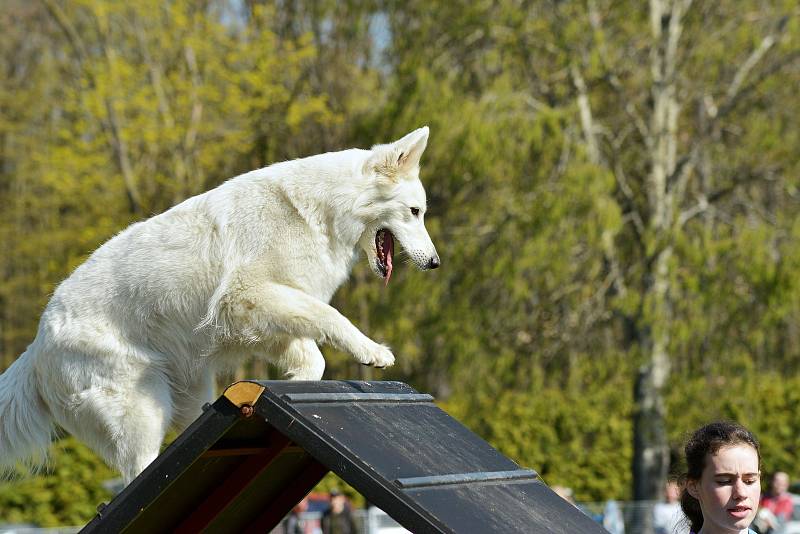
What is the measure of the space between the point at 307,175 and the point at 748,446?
234 centimetres

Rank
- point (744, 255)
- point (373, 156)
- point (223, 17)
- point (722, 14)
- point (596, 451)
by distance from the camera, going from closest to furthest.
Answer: point (373, 156), point (744, 255), point (722, 14), point (596, 451), point (223, 17)

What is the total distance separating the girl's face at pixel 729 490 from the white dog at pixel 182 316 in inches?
66.3

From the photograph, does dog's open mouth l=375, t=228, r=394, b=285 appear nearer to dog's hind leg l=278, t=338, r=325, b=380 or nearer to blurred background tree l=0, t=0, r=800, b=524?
dog's hind leg l=278, t=338, r=325, b=380

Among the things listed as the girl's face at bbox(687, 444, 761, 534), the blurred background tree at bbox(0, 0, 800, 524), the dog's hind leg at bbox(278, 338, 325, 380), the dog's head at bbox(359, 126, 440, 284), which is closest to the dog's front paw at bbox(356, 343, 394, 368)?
the dog's hind leg at bbox(278, 338, 325, 380)

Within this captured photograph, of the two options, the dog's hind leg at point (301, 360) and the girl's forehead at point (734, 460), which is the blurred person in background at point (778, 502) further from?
the girl's forehead at point (734, 460)

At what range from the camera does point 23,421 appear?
15.9 feet

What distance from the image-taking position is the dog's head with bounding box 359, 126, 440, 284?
509cm

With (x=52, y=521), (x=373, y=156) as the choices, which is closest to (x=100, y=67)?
(x=52, y=521)

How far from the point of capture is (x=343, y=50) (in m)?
22.9

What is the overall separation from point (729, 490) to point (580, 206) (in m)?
13.5

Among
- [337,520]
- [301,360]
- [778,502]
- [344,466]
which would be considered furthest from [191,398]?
[778,502]

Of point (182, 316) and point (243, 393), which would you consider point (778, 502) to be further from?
point (243, 393)

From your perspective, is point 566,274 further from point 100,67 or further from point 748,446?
point 748,446

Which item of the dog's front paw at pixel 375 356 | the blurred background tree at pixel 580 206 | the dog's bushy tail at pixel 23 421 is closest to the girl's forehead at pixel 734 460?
the dog's front paw at pixel 375 356
